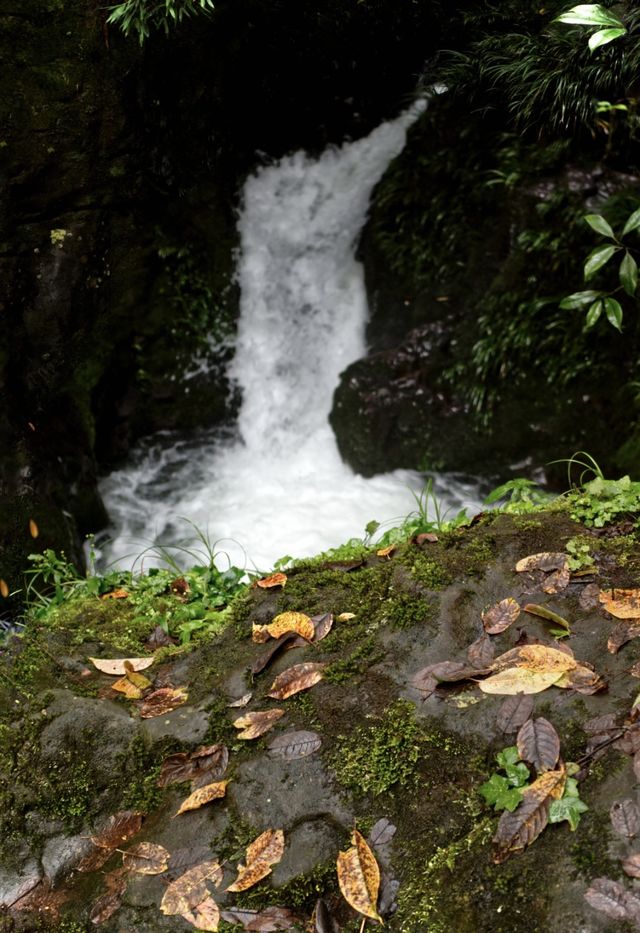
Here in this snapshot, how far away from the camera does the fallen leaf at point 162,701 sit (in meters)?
2.62

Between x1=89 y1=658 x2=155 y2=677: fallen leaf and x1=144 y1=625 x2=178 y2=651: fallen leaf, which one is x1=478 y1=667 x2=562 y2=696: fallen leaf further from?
x1=144 y1=625 x2=178 y2=651: fallen leaf

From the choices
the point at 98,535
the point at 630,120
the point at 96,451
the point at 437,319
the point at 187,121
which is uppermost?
the point at 187,121

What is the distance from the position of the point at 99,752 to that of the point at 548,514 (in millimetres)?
2065


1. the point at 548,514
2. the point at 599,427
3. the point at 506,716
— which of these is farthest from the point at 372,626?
the point at 599,427

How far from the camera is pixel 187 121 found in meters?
6.08

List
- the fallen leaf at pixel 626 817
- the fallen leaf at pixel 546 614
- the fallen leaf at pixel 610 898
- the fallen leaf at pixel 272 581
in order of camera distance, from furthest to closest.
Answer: the fallen leaf at pixel 272 581 < the fallen leaf at pixel 546 614 < the fallen leaf at pixel 626 817 < the fallen leaf at pixel 610 898

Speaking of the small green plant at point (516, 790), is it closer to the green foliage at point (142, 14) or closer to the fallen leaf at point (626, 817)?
the fallen leaf at point (626, 817)

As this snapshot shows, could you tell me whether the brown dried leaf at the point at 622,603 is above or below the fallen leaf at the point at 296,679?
above

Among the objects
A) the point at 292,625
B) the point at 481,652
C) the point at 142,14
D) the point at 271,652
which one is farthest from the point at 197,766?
the point at 142,14

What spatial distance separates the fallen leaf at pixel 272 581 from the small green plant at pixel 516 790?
143 centimetres

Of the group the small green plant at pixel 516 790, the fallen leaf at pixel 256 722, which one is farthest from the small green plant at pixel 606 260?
the fallen leaf at pixel 256 722

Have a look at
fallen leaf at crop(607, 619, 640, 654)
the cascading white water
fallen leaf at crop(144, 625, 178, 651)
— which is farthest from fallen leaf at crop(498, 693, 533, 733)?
the cascading white water

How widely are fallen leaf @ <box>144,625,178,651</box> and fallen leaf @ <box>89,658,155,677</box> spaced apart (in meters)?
0.22

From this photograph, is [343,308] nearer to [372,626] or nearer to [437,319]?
[437,319]
